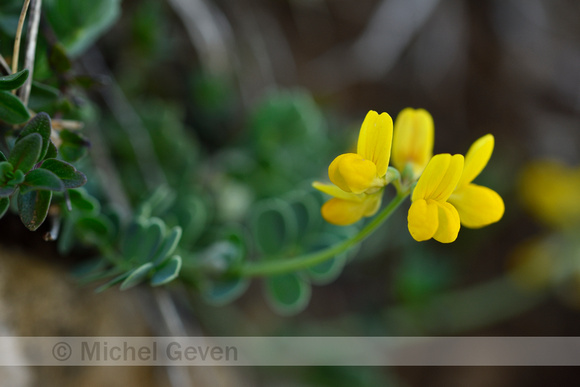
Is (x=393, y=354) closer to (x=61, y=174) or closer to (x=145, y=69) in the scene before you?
(x=145, y=69)

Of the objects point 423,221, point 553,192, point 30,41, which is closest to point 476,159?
point 423,221

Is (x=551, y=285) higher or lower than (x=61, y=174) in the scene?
lower

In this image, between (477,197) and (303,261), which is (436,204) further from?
(303,261)

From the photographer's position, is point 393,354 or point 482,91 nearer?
point 393,354

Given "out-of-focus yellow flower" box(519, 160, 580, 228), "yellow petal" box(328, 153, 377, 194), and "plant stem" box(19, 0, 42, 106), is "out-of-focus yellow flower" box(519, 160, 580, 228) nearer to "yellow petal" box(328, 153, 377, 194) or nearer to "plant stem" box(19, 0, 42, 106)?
"yellow petal" box(328, 153, 377, 194)

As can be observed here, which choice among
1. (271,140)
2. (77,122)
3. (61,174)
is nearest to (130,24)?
(271,140)

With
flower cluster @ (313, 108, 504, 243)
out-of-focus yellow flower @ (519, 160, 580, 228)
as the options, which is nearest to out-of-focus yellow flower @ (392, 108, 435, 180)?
flower cluster @ (313, 108, 504, 243)
